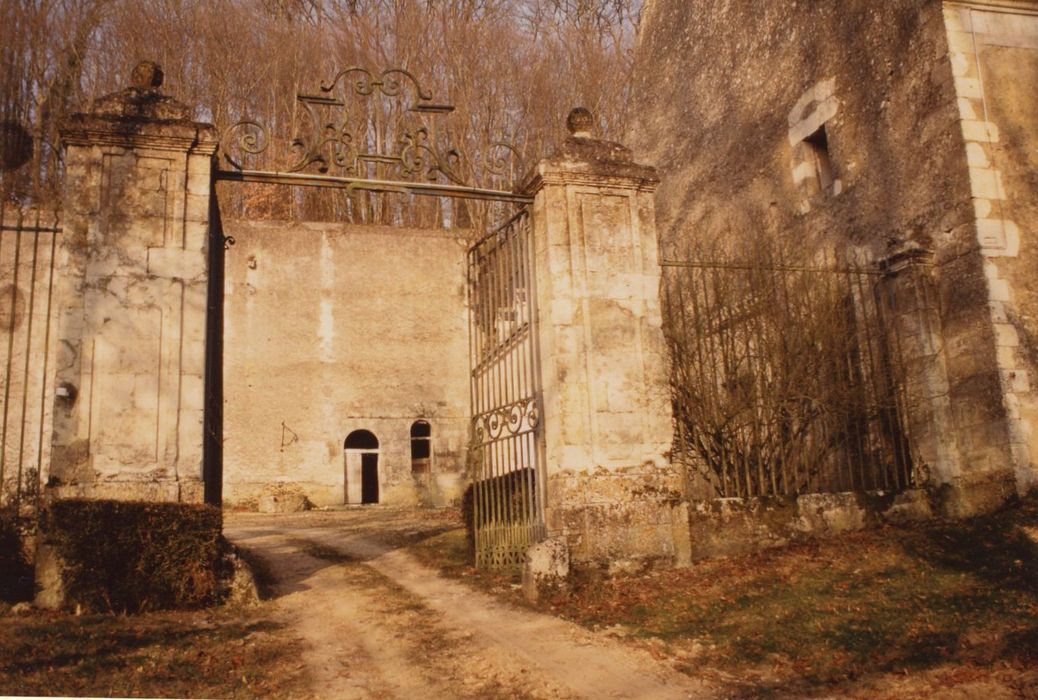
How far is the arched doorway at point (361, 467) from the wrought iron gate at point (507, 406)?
12.3m

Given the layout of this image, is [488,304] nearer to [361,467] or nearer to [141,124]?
[141,124]

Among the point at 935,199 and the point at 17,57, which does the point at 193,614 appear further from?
the point at 17,57

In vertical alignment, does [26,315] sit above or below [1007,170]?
below

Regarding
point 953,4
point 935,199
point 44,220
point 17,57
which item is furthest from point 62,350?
point 17,57

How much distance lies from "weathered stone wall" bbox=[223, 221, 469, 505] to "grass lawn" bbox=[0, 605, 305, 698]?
14.2 m

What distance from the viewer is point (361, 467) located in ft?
66.9

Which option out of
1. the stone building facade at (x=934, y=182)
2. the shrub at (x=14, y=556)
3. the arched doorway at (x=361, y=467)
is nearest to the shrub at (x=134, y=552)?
the shrub at (x=14, y=556)

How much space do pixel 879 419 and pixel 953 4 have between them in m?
4.19

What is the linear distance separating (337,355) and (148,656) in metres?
16.0

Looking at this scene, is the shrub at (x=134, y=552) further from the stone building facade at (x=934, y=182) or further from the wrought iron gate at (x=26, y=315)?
the stone building facade at (x=934, y=182)

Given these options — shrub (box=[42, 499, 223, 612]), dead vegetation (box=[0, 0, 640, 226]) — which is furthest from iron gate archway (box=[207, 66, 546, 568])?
dead vegetation (box=[0, 0, 640, 226])

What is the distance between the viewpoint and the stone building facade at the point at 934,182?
834 centimetres

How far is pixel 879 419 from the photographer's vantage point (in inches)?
354

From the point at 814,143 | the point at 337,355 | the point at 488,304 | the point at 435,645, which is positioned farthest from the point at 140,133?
the point at 337,355
